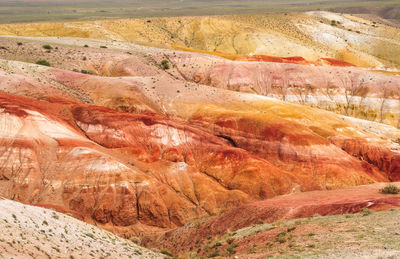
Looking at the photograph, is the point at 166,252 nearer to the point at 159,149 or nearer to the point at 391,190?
the point at 391,190

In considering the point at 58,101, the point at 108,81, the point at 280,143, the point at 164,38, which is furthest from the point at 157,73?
the point at 164,38

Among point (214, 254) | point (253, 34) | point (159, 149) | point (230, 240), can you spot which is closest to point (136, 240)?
point (230, 240)

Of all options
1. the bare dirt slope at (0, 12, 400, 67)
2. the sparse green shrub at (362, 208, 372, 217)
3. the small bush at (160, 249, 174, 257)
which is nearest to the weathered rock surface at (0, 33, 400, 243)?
the small bush at (160, 249, 174, 257)

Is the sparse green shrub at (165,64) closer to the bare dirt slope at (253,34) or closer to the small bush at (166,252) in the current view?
the bare dirt slope at (253,34)

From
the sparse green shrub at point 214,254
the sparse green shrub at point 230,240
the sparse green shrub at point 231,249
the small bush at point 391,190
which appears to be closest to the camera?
the sparse green shrub at point 231,249

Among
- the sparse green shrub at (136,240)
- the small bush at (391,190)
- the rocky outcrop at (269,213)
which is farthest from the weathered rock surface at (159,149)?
the small bush at (391,190)

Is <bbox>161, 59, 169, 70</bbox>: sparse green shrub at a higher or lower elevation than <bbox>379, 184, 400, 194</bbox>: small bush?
higher

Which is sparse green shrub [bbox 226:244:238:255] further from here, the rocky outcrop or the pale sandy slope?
the pale sandy slope

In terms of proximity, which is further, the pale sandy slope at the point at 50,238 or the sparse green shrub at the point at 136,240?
the sparse green shrub at the point at 136,240
